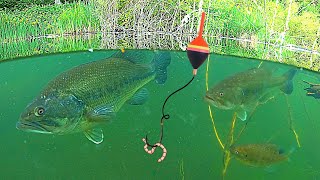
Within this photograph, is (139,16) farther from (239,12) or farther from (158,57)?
(239,12)

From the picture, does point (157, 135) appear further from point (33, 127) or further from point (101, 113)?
point (33, 127)

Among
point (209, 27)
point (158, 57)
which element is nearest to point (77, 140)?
point (158, 57)

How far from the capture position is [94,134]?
2572 millimetres

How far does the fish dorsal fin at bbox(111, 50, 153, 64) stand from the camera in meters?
2.72

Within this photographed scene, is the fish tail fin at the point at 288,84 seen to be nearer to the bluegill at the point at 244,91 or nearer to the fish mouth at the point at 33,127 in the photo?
the bluegill at the point at 244,91

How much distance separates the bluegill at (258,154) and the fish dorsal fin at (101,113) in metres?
0.78

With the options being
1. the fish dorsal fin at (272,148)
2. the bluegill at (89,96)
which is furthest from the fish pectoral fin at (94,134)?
the fish dorsal fin at (272,148)

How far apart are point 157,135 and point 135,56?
1.69 feet

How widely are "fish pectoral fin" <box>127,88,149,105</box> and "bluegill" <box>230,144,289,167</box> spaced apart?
608 mm

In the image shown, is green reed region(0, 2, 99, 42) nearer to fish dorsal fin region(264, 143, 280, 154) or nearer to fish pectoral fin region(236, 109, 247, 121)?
fish pectoral fin region(236, 109, 247, 121)

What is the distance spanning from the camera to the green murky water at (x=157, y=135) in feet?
8.93

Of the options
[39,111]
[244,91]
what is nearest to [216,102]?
[244,91]

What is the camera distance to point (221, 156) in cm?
298

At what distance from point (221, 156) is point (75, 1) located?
1350 mm
